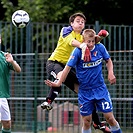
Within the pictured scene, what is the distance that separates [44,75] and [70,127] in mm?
1464

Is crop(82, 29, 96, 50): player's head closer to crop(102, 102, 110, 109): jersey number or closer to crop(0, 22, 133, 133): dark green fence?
crop(102, 102, 110, 109): jersey number

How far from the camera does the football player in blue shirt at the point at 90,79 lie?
11.1 m

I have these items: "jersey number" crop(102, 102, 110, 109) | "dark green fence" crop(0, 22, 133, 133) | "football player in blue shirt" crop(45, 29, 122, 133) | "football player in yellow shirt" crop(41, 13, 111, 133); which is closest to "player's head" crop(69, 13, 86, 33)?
"football player in yellow shirt" crop(41, 13, 111, 133)

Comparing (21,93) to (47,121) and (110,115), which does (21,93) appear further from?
(110,115)

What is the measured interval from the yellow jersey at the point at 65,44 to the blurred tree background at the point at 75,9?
32.2ft

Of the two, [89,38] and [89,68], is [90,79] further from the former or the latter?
[89,38]

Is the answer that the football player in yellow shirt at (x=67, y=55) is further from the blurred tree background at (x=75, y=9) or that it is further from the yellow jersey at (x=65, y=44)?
the blurred tree background at (x=75, y=9)

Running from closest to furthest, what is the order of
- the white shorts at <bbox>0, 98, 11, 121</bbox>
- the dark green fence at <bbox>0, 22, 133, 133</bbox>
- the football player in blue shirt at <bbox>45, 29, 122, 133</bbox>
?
1. the football player in blue shirt at <bbox>45, 29, 122, 133</bbox>
2. the white shorts at <bbox>0, 98, 11, 121</bbox>
3. the dark green fence at <bbox>0, 22, 133, 133</bbox>

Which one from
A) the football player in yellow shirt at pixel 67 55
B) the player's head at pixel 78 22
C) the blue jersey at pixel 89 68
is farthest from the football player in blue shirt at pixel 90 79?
the player's head at pixel 78 22

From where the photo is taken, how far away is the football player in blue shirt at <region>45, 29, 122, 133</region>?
36.3 feet

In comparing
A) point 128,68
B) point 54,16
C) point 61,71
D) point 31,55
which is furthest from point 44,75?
point 54,16

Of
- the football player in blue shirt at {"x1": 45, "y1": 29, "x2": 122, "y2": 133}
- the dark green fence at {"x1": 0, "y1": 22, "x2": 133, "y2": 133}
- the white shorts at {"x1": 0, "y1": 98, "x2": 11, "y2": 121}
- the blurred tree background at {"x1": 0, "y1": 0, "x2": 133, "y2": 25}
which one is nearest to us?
the football player in blue shirt at {"x1": 45, "y1": 29, "x2": 122, "y2": 133}

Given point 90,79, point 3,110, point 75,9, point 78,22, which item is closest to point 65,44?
point 78,22

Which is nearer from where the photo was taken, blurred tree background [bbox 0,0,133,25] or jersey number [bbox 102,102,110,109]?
jersey number [bbox 102,102,110,109]
